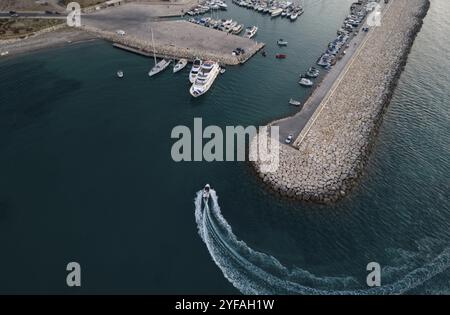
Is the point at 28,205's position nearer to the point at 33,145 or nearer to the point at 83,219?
the point at 83,219

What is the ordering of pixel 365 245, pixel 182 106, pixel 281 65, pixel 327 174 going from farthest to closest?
pixel 281 65 → pixel 182 106 → pixel 327 174 → pixel 365 245

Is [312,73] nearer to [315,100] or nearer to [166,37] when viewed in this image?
[315,100]

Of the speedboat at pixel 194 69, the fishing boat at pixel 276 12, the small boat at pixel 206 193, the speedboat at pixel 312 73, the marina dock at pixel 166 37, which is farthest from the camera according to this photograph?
the fishing boat at pixel 276 12

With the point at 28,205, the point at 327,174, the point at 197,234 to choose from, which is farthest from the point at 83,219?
the point at 327,174

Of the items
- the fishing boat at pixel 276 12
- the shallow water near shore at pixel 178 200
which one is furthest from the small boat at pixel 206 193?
the fishing boat at pixel 276 12

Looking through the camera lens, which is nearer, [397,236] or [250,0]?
[397,236]

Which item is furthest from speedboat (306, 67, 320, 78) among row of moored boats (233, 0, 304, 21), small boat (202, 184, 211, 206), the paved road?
small boat (202, 184, 211, 206)

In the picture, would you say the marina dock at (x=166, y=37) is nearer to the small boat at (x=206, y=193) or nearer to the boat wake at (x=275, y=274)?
the small boat at (x=206, y=193)
